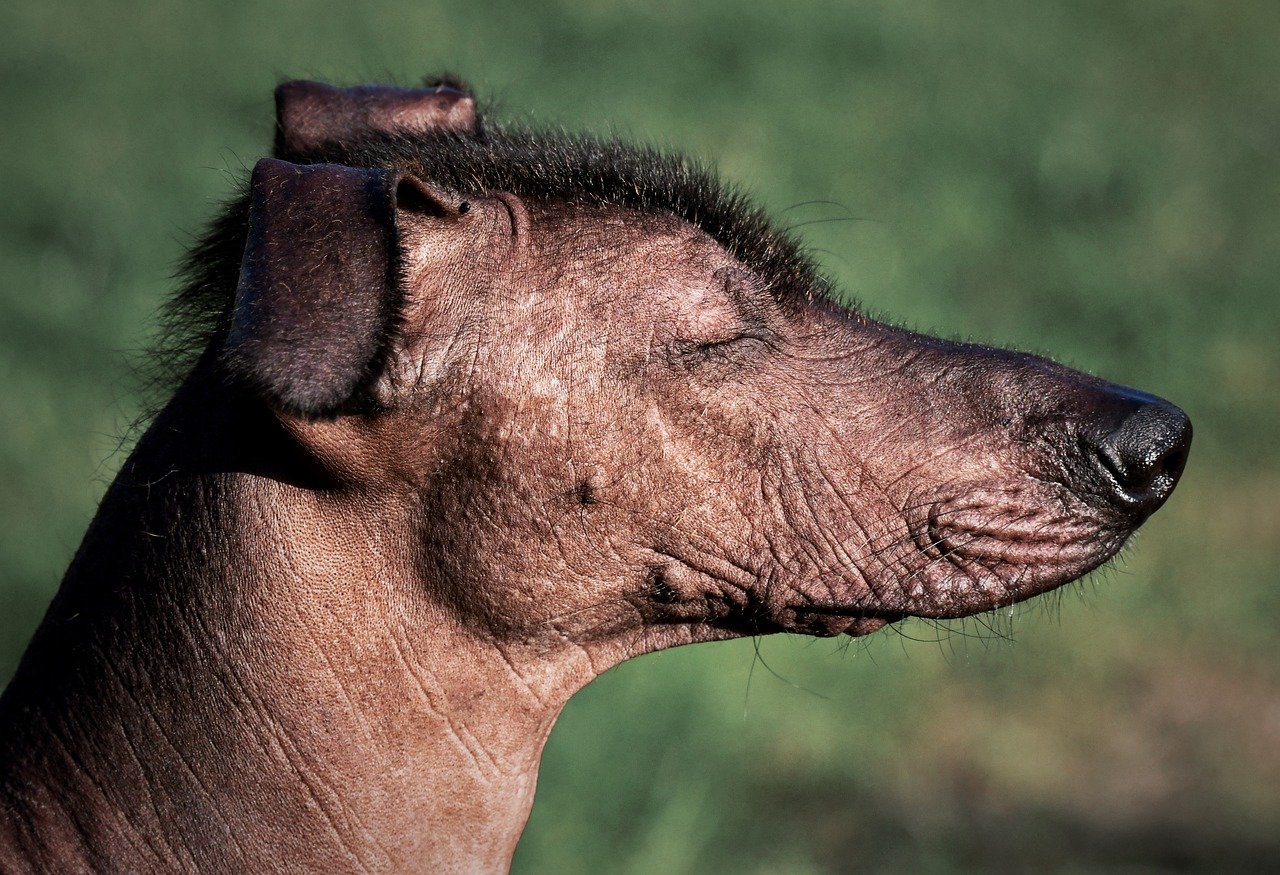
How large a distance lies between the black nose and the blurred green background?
3422 mm

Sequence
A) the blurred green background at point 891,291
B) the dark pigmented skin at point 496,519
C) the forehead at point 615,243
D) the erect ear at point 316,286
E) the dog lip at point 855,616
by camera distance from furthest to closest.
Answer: the blurred green background at point 891,291 < the dog lip at point 855,616 < the forehead at point 615,243 < the dark pigmented skin at point 496,519 < the erect ear at point 316,286

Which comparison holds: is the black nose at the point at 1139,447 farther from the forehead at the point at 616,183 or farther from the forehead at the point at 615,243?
the forehead at the point at 615,243

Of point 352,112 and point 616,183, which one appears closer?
point 616,183

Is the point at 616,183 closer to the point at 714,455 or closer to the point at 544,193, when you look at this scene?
the point at 544,193

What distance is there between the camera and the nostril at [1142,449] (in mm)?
2844

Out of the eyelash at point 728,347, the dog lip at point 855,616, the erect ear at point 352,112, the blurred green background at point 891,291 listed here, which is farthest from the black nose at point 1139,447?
the blurred green background at point 891,291

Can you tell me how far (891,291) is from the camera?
8.84 m

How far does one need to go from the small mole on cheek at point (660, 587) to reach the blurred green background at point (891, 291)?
9.94ft

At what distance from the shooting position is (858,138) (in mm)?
10516

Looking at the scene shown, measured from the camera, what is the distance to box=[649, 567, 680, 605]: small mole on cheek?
2.96m

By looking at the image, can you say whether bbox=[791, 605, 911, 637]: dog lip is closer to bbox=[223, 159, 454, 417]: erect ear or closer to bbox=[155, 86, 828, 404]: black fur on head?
bbox=[155, 86, 828, 404]: black fur on head

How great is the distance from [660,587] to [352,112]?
59.3 inches

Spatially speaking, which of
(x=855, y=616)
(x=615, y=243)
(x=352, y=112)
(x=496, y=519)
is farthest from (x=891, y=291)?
(x=496, y=519)

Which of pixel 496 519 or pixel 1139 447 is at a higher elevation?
pixel 1139 447
